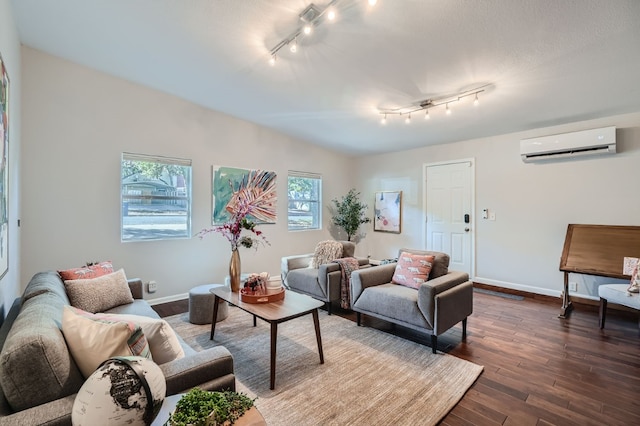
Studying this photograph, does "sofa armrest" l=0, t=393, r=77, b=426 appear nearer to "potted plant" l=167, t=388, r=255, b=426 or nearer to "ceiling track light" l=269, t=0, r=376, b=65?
"potted plant" l=167, t=388, r=255, b=426

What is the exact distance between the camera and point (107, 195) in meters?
3.56

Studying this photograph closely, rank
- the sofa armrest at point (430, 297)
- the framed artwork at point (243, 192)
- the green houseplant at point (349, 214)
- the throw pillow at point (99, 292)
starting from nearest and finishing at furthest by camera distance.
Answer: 1. the throw pillow at point (99, 292)
2. the sofa armrest at point (430, 297)
3. the framed artwork at point (243, 192)
4. the green houseplant at point (349, 214)

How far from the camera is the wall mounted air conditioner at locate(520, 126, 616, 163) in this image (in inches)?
139

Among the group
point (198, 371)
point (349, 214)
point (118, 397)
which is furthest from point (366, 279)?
point (349, 214)

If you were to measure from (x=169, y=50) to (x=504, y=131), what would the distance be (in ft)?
14.6

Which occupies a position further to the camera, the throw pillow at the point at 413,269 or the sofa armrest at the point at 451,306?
the throw pillow at the point at 413,269

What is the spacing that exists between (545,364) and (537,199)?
2.57 meters

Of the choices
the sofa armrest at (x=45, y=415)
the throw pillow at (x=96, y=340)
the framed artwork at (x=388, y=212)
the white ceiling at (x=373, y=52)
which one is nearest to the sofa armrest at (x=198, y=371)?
the throw pillow at (x=96, y=340)

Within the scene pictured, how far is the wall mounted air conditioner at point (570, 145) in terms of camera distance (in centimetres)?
353

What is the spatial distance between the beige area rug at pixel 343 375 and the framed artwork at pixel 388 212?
3.03m

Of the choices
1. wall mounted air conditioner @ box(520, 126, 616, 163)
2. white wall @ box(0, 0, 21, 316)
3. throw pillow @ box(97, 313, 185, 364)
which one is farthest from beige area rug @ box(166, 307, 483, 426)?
wall mounted air conditioner @ box(520, 126, 616, 163)

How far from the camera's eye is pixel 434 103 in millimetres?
3596

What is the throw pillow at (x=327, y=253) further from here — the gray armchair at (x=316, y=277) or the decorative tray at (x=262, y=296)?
the decorative tray at (x=262, y=296)

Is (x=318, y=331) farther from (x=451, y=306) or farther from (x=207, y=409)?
(x=207, y=409)
